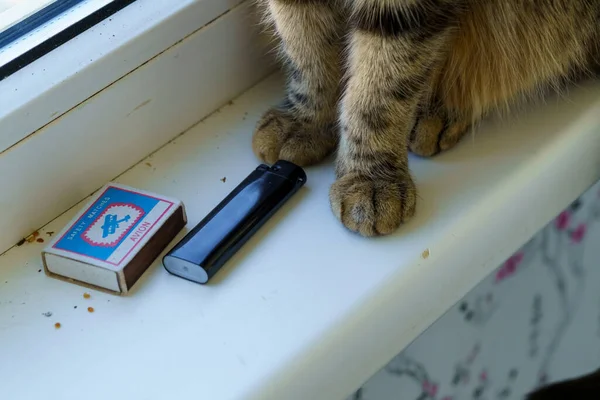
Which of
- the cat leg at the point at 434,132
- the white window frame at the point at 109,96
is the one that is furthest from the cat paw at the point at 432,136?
the white window frame at the point at 109,96

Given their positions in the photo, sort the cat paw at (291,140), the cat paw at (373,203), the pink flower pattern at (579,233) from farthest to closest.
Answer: the pink flower pattern at (579,233), the cat paw at (291,140), the cat paw at (373,203)

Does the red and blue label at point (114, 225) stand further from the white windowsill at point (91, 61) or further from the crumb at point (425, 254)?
the crumb at point (425, 254)

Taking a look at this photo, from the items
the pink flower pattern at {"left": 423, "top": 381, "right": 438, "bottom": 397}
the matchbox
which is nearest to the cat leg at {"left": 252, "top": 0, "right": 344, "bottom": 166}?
the matchbox

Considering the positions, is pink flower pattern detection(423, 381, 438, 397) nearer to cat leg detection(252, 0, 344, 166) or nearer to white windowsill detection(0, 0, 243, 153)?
cat leg detection(252, 0, 344, 166)

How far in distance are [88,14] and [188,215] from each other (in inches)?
9.2

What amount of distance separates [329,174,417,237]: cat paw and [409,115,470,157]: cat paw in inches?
2.4

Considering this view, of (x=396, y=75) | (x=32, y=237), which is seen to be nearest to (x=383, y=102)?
(x=396, y=75)

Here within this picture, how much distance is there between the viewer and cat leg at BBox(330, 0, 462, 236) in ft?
2.66

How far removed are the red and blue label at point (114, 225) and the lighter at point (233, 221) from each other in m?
0.04

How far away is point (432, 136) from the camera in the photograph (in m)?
0.90

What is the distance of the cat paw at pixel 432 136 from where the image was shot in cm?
90

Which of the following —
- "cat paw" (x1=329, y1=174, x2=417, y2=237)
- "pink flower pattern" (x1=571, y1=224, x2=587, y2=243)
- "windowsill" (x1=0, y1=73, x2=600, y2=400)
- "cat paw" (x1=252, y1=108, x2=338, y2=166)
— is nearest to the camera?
"windowsill" (x1=0, y1=73, x2=600, y2=400)

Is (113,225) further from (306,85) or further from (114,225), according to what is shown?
(306,85)

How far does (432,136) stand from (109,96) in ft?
1.12
